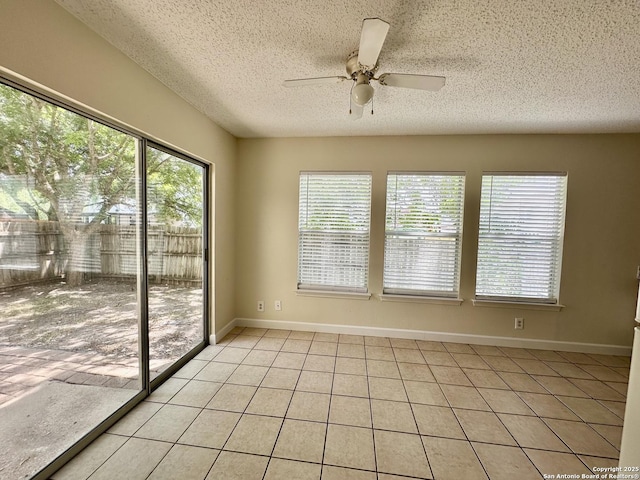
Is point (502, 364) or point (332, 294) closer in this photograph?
point (502, 364)

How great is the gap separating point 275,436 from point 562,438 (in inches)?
76.9

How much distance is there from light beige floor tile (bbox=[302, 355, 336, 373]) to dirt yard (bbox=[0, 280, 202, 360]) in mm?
1268

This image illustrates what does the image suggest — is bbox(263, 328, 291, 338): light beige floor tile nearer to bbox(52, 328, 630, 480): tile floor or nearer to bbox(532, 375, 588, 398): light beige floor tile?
bbox(52, 328, 630, 480): tile floor

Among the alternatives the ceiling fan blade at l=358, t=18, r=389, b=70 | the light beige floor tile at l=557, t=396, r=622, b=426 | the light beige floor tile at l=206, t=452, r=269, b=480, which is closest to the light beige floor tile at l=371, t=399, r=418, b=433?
the light beige floor tile at l=206, t=452, r=269, b=480

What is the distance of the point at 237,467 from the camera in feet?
4.78

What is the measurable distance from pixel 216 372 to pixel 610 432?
3.08 meters

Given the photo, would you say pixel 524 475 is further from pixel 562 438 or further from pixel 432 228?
pixel 432 228

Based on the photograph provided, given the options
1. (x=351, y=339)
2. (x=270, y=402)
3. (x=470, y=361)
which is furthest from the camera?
(x=351, y=339)

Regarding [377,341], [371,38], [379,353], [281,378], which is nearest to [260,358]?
[281,378]

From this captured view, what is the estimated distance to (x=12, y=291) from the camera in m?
1.24

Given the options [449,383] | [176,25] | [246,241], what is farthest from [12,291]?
[449,383]

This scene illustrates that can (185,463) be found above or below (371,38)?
below

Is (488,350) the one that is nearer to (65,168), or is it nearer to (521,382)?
(521,382)

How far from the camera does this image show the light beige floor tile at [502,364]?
2556 millimetres
